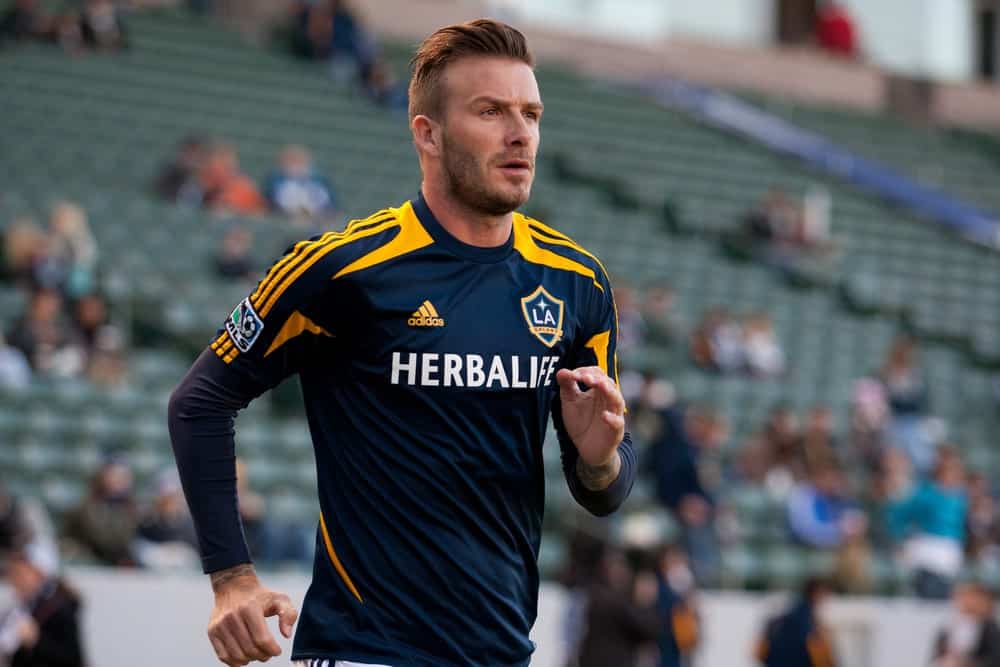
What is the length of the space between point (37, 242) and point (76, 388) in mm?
1494

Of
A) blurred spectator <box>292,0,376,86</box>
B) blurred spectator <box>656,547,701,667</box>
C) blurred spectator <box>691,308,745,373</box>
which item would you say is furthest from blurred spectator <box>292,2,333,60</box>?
blurred spectator <box>656,547,701,667</box>

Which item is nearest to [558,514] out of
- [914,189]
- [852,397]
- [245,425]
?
[245,425]

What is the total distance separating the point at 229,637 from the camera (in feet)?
12.1

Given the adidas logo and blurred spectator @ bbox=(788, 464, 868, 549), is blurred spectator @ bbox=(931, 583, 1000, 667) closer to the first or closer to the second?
blurred spectator @ bbox=(788, 464, 868, 549)

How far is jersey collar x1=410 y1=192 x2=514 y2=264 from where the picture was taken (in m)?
3.96

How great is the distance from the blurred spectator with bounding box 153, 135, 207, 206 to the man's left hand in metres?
13.5

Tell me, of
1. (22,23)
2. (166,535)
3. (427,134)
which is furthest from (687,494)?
(427,134)

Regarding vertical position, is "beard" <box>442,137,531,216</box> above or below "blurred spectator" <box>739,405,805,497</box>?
above

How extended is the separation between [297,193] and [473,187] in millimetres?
13800

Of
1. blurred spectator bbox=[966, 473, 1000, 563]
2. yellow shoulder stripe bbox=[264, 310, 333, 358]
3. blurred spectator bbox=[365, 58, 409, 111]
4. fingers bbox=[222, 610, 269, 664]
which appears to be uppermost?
yellow shoulder stripe bbox=[264, 310, 333, 358]

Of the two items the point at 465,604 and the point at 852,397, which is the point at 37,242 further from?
the point at 465,604

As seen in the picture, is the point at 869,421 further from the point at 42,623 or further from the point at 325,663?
the point at 325,663

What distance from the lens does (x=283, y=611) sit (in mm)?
3688

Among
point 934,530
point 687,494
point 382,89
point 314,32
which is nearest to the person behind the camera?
point 687,494
